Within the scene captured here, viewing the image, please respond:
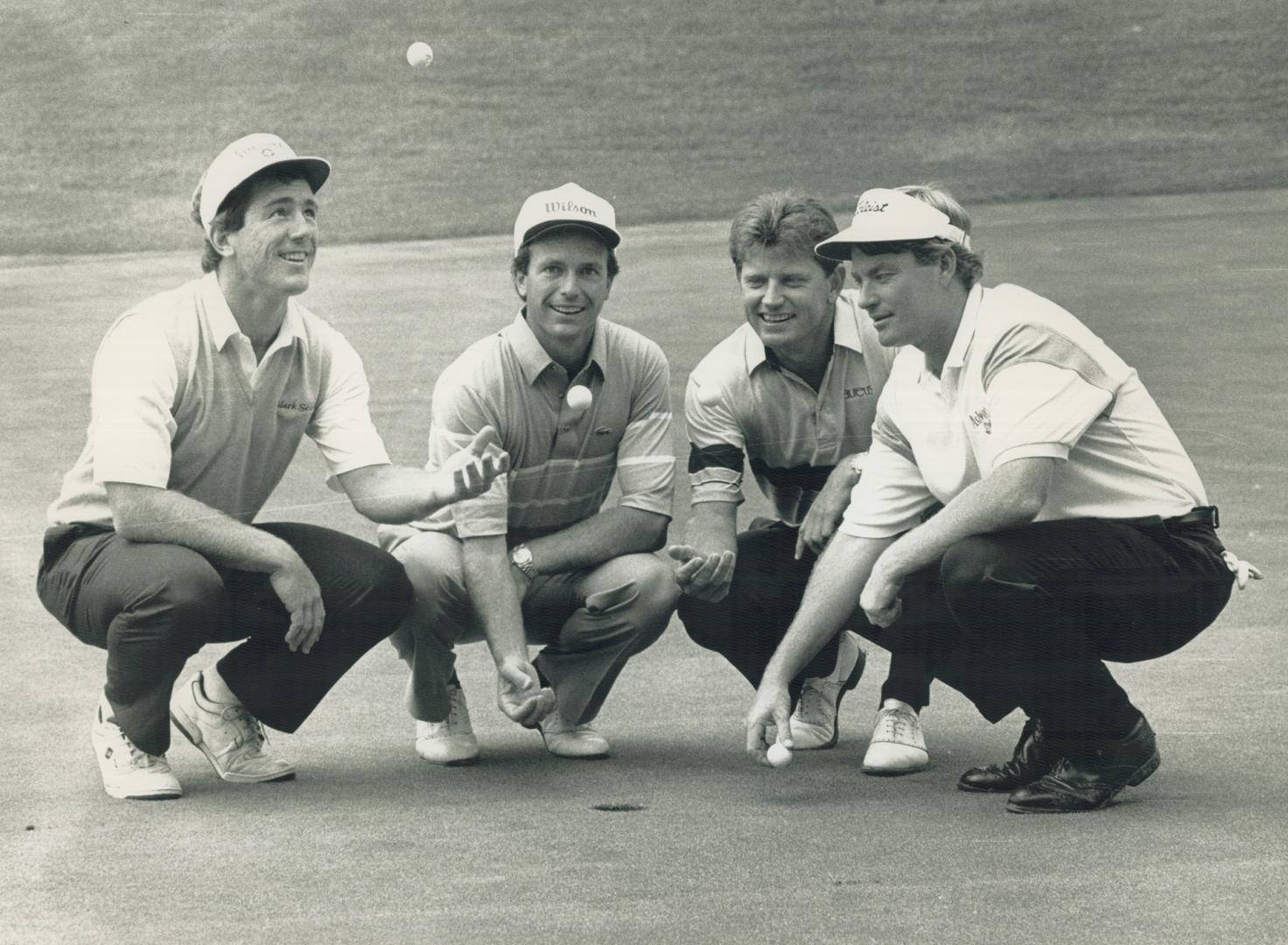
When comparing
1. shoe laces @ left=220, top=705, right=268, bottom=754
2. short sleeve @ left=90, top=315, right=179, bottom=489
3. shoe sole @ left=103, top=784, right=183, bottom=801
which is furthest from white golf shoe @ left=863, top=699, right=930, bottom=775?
short sleeve @ left=90, top=315, right=179, bottom=489

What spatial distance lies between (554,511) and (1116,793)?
1322 millimetres

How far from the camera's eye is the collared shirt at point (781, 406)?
4.29 meters

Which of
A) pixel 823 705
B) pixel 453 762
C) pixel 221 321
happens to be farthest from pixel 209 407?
pixel 823 705

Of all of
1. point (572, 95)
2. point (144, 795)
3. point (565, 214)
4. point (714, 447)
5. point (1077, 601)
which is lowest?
point (144, 795)

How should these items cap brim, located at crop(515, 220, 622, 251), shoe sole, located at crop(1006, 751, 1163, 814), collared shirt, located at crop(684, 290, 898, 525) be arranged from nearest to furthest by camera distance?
shoe sole, located at crop(1006, 751, 1163, 814) → cap brim, located at crop(515, 220, 622, 251) → collared shirt, located at crop(684, 290, 898, 525)

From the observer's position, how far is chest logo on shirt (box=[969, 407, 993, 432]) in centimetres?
364

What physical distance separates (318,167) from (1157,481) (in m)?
1.77

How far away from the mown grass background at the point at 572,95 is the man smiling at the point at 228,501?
3.85m

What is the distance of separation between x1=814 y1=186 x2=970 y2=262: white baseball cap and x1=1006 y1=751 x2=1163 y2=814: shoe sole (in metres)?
1.04

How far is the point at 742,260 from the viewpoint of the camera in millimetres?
4203

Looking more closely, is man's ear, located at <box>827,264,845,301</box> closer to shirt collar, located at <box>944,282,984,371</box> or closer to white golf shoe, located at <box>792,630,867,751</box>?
shirt collar, located at <box>944,282,984,371</box>

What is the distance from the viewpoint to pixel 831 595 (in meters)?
3.95

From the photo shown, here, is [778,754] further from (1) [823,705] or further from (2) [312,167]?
(2) [312,167]

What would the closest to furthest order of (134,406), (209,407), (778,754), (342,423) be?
1. (778,754)
2. (134,406)
3. (209,407)
4. (342,423)
